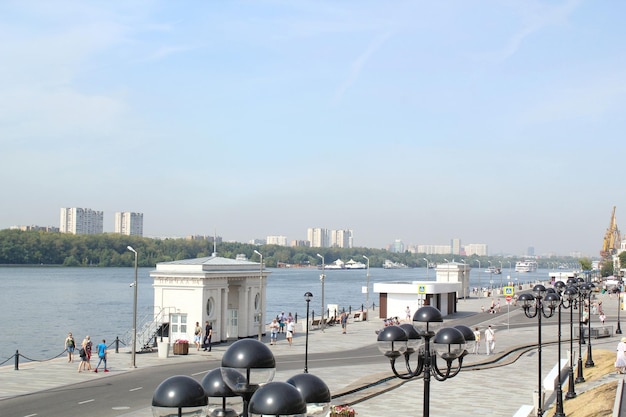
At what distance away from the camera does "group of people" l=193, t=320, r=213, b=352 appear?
4081cm

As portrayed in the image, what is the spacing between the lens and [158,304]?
4319cm

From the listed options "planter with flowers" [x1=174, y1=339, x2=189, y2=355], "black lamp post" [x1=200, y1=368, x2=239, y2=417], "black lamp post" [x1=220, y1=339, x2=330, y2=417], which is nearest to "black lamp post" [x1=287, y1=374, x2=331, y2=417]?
"black lamp post" [x1=220, y1=339, x2=330, y2=417]

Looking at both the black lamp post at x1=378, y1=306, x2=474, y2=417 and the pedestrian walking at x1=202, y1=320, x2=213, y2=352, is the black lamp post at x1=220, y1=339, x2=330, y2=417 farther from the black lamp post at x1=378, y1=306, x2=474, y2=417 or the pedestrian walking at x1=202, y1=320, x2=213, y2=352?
the pedestrian walking at x1=202, y1=320, x2=213, y2=352

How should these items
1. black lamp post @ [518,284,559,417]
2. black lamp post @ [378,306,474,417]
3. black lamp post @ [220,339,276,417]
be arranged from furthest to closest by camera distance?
black lamp post @ [518,284,559,417] < black lamp post @ [378,306,474,417] < black lamp post @ [220,339,276,417]

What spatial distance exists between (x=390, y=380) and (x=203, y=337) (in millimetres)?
13900

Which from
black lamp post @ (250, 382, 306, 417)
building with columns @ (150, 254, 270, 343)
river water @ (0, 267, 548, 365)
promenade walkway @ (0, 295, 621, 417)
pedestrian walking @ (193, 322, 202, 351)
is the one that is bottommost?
river water @ (0, 267, 548, 365)

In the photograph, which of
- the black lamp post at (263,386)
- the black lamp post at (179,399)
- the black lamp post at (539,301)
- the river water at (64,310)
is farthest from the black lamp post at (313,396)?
the river water at (64,310)

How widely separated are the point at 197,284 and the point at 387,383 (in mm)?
15724

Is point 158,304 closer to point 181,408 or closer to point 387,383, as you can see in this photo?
point 387,383

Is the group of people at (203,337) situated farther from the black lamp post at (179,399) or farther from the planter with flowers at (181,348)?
the black lamp post at (179,399)

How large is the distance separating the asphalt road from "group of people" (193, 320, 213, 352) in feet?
12.6

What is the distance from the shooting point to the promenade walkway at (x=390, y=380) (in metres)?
25.6

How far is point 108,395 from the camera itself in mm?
27438

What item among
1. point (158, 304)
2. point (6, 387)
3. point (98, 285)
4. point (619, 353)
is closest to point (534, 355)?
point (619, 353)
